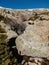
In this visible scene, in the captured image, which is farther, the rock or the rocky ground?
the rock

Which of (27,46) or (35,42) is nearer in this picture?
(27,46)

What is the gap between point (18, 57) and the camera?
66.4 feet

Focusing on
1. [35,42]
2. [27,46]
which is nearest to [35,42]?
[35,42]

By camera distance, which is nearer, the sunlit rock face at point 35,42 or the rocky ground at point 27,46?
the rocky ground at point 27,46

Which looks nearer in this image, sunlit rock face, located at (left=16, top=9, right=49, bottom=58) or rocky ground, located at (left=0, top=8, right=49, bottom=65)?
rocky ground, located at (left=0, top=8, right=49, bottom=65)

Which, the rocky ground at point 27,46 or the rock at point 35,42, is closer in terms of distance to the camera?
the rocky ground at point 27,46

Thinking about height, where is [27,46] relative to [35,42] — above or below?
below

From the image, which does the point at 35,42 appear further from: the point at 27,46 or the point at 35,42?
the point at 27,46

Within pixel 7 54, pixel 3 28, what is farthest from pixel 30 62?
pixel 3 28

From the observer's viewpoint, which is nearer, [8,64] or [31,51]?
[31,51]

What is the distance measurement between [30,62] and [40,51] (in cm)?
129

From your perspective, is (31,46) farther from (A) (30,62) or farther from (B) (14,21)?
(B) (14,21)

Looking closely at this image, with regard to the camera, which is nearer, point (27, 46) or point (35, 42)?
point (27, 46)

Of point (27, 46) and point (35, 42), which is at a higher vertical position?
point (35, 42)
